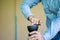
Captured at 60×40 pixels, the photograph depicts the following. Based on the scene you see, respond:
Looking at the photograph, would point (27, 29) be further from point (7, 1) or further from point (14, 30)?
point (7, 1)

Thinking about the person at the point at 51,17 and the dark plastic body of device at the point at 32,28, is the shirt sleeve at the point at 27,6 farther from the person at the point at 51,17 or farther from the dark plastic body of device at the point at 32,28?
the dark plastic body of device at the point at 32,28

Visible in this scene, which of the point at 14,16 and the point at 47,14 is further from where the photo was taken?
the point at 14,16

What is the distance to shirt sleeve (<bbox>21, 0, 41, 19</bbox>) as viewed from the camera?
191cm

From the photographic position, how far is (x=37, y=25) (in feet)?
6.17

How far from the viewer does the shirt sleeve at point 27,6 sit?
1.91 meters

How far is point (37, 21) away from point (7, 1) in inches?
23.5

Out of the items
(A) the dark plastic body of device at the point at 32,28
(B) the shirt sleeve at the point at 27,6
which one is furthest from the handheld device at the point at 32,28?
(B) the shirt sleeve at the point at 27,6

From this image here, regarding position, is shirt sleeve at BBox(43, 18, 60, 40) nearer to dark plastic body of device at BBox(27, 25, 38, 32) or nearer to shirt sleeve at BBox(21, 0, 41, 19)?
dark plastic body of device at BBox(27, 25, 38, 32)

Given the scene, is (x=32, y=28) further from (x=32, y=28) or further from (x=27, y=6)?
(x=27, y=6)

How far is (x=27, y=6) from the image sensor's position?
1939 millimetres

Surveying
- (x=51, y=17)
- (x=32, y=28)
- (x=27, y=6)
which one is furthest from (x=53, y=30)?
(x=27, y=6)

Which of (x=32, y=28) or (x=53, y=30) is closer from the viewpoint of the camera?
(x=53, y=30)

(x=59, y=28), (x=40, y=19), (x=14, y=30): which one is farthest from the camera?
(x=14, y=30)

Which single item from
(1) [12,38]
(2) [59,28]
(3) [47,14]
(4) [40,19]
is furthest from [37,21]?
(1) [12,38]
